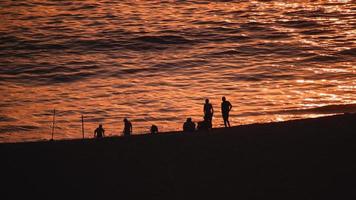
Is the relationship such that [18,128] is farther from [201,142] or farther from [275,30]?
[275,30]

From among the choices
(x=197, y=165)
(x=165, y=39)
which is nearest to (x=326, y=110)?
(x=197, y=165)

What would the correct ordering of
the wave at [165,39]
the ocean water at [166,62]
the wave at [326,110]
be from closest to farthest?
the wave at [326,110], the ocean water at [166,62], the wave at [165,39]

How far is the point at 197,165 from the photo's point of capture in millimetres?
22578

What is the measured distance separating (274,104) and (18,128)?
1290 cm

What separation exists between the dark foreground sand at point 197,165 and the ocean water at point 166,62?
11469 mm

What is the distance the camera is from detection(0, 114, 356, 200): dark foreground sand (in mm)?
20828

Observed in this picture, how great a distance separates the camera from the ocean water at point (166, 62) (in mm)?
40656

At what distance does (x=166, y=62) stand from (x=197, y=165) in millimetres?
32742

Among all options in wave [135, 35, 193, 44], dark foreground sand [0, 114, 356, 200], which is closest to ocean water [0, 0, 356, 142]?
wave [135, 35, 193, 44]

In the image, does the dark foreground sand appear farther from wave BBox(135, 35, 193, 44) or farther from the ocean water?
wave BBox(135, 35, 193, 44)

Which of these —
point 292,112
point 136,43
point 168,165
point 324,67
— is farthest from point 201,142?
point 136,43

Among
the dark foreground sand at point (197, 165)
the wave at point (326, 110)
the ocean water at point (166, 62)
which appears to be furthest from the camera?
the ocean water at point (166, 62)

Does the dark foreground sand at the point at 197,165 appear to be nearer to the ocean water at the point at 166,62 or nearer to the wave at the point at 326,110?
the ocean water at the point at 166,62

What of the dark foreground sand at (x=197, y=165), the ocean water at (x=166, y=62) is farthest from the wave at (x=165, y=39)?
the dark foreground sand at (x=197, y=165)
